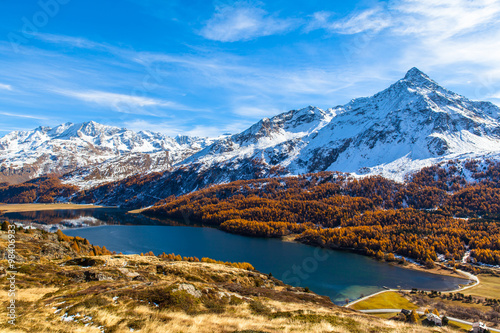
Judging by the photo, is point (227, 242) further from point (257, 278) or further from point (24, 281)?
point (24, 281)

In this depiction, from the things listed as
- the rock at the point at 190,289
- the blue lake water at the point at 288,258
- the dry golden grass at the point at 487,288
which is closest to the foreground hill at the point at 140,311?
the rock at the point at 190,289

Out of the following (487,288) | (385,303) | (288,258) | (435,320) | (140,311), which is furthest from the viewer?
(288,258)

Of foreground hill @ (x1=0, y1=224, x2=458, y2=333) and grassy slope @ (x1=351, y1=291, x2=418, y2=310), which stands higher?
foreground hill @ (x1=0, y1=224, x2=458, y2=333)

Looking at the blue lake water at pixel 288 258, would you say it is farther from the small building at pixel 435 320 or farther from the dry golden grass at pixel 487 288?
the small building at pixel 435 320

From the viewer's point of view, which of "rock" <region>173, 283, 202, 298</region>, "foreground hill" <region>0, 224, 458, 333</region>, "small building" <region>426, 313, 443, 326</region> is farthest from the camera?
"small building" <region>426, 313, 443, 326</region>

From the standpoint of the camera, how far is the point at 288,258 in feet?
408

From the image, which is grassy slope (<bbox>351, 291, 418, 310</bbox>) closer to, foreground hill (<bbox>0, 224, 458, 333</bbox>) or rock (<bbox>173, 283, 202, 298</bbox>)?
foreground hill (<bbox>0, 224, 458, 333</bbox>)

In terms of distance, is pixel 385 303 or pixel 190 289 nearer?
pixel 190 289

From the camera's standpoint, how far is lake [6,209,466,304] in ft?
312

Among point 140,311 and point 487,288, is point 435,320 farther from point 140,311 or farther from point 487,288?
point 487,288

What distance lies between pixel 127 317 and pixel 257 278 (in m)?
51.1

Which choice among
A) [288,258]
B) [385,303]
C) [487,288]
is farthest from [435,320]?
[288,258]

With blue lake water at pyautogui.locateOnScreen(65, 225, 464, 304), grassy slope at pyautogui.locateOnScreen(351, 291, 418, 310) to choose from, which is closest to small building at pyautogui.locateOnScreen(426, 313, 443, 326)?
grassy slope at pyautogui.locateOnScreen(351, 291, 418, 310)

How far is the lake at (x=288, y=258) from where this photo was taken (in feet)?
312
